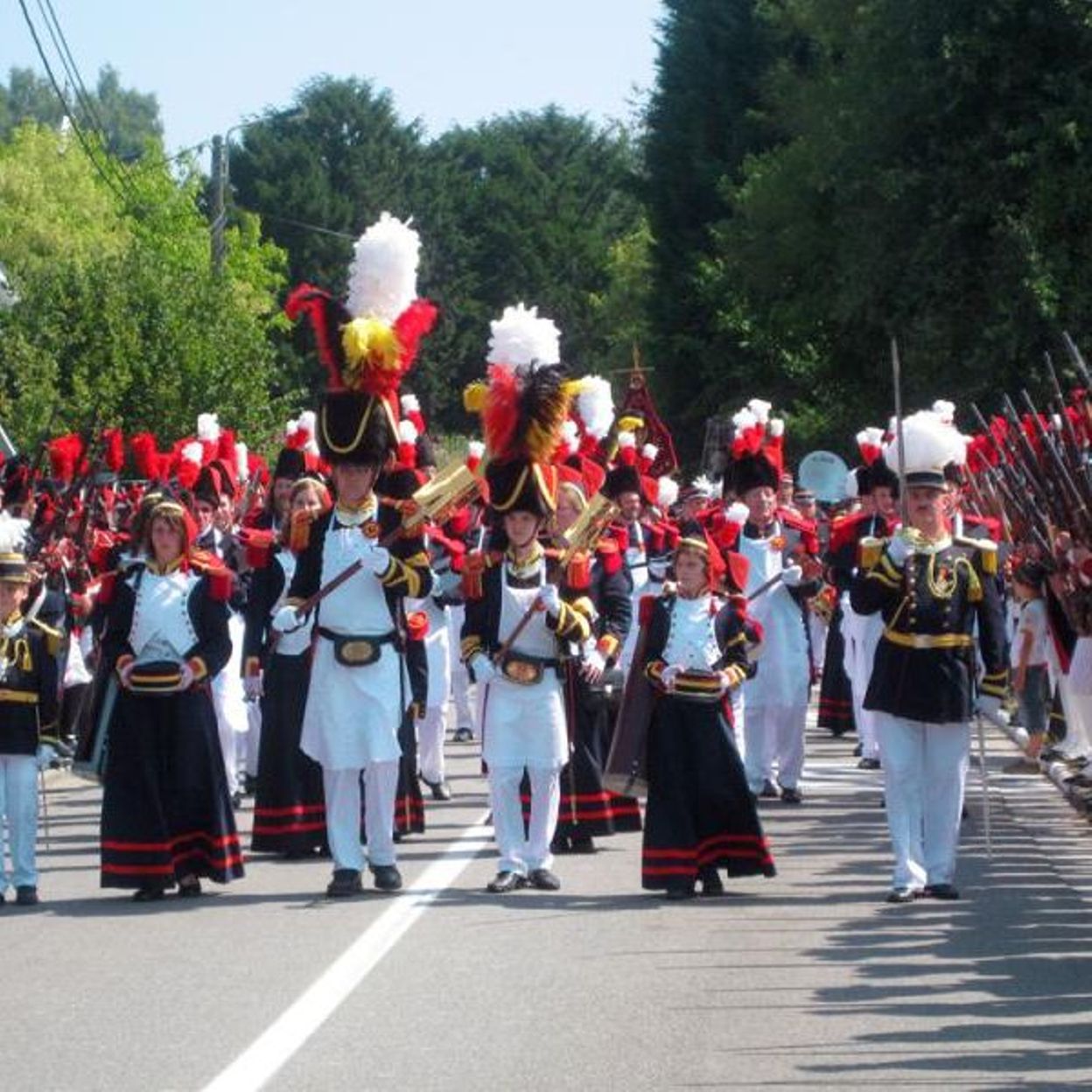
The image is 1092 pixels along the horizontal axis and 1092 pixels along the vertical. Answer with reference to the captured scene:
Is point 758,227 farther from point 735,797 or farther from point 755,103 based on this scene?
point 735,797

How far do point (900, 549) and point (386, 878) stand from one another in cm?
276

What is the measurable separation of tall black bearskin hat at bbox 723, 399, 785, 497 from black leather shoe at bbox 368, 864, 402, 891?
17.8 ft

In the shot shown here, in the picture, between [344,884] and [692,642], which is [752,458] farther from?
[344,884]

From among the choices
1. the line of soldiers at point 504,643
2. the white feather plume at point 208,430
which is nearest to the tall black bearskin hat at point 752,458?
the line of soldiers at point 504,643

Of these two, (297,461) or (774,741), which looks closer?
(297,461)

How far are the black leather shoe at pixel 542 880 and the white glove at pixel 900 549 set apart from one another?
2.16m

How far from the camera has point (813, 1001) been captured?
36.6 ft

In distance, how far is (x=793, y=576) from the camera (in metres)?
19.3

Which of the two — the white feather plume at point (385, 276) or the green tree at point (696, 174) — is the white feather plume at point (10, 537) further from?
the green tree at point (696, 174)

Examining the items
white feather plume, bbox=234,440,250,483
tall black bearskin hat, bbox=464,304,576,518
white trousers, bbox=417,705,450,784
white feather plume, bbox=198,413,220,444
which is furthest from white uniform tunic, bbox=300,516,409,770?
white feather plume, bbox=234,440,250,483

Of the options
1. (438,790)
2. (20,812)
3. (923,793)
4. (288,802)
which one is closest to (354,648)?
(20,812)

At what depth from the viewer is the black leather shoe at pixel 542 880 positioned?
14656 mm

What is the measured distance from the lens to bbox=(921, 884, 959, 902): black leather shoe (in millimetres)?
14062

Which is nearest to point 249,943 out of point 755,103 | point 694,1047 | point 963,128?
point 694,1047
